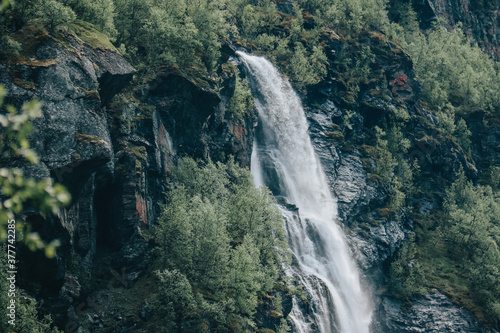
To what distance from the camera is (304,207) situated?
6219cm

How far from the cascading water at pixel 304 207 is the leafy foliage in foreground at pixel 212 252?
7.66 metres

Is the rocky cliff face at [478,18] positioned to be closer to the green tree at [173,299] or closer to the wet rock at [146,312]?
the green tree at [173,299]

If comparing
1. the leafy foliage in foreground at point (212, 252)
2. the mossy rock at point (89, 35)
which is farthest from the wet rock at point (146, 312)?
the mossy rock at point (89, 35)

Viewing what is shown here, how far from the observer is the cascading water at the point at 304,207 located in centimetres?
4928

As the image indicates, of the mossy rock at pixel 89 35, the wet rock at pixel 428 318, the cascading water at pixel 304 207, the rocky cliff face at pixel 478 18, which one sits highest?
the rocky cliff face at pixel 478 18

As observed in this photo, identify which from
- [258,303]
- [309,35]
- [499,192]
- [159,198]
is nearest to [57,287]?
[159,198]

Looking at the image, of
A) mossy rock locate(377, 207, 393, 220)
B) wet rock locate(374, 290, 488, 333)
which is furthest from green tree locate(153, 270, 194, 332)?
mossy rock locate(377, 207, 393, 220)

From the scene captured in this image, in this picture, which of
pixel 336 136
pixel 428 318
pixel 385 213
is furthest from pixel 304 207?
pixel 428 318

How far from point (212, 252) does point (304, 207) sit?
94.0ft

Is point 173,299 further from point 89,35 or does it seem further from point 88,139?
point 89,35

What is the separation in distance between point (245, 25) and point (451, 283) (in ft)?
175

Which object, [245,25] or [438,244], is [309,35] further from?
[438,244]

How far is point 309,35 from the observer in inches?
3310

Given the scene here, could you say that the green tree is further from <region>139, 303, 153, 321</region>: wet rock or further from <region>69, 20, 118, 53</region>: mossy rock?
<region>69, 20, 118, 53</region>: mossy rock
